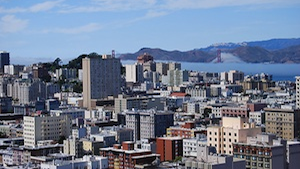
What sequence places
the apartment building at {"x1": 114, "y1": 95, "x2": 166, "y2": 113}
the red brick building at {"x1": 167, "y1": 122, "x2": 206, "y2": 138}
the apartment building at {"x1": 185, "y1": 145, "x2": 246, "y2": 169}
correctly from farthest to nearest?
the apartment building at {"x1": 114, "y1": 95, "x2": 166, "y2": 113} < the red brick building at {"x1": 167, "y1": 122, "x2": 206, "y2": 138} < the apartment building at {"x1": 185, "y1": 145, "x2": 246, "y2": 169}

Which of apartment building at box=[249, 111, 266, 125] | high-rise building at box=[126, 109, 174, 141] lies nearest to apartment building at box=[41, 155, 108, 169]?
high-rise building at box=[126, 109, 174, 141]

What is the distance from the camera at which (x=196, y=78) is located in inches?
2227

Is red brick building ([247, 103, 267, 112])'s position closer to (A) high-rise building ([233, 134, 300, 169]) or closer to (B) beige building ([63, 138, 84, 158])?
(B) beige building ([63, 138, 84, 158])

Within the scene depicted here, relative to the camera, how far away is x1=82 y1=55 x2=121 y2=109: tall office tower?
118ft

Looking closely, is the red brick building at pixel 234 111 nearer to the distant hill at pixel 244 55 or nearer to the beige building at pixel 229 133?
the beige building at pixel 229 133

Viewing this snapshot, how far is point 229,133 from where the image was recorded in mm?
16969

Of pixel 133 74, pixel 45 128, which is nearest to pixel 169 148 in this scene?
pixel 45 128

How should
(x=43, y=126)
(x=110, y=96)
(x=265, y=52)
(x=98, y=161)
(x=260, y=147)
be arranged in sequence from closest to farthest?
1. (x=260, y=147)
2. (x=98, y=161)
3. (x=43, y=126)
4. (x=110, y=96)
5. (x=265, y=52)

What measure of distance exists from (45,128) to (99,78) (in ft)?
41.3

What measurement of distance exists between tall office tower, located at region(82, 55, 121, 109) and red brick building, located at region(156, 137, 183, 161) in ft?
47.1

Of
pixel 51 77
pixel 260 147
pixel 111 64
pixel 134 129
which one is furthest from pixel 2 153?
pixel 51 77

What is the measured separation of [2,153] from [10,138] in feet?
13.5

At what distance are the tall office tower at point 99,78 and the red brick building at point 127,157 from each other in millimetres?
15523

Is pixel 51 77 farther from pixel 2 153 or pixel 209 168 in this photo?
pixel 209 168
